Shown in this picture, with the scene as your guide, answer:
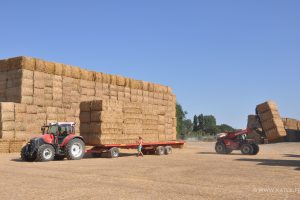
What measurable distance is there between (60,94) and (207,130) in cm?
10923

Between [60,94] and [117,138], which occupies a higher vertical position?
[60,94]

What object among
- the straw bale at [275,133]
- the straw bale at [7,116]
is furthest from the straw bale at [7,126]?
the straw bale at [275,133]

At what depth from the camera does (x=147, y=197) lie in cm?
798

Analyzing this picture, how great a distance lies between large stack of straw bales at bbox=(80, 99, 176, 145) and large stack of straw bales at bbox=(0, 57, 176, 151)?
0.88ft

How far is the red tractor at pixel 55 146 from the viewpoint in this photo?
1725 cm

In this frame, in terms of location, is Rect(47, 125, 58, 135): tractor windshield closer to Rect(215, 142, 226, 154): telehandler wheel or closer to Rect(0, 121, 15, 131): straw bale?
Rect(0, 121, 15, 131): straw bale

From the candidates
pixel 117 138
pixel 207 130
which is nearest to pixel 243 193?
pixel 117 138

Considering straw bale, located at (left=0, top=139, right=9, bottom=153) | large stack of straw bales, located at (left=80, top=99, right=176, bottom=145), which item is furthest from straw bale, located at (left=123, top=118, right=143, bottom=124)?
straw bale, located at (left=0, top=139, right=9, bottom=153)

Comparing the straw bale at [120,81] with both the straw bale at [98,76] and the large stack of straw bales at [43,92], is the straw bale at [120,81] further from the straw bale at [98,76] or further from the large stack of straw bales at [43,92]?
the straw bale at [98,76]

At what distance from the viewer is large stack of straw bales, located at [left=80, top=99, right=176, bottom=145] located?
20.3 m

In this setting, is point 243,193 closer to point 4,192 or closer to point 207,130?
point 4,192

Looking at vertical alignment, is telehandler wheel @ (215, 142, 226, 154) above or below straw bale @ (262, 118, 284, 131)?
below

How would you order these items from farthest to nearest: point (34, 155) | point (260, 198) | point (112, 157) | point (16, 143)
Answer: point (16, 143), point (112, 157), point (34, 155), point (260, 198)

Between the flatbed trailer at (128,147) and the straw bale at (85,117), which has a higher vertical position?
the straw bale at (85,117)
